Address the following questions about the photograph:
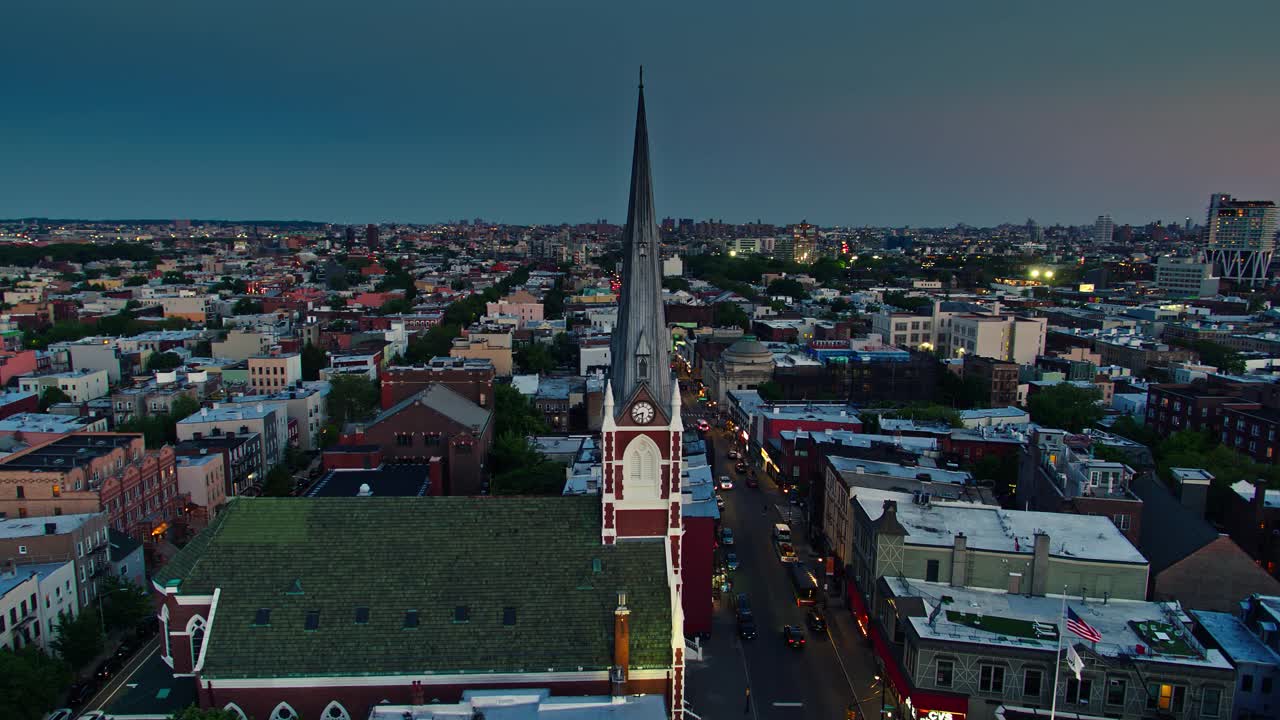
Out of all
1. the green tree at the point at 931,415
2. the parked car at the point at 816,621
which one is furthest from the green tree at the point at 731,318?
the parked car at the point at 816,621

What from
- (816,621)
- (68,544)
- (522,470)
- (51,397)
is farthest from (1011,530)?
(51,397)

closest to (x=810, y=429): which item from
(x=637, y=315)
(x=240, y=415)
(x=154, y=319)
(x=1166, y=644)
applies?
(x=1166, y=644)

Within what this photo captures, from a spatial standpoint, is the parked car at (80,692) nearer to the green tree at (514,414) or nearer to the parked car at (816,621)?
the parked car at (816,621)

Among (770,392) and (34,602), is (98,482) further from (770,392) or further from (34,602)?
(770,392)

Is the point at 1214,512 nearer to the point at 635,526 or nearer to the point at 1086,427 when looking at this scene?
the point at 1086,427

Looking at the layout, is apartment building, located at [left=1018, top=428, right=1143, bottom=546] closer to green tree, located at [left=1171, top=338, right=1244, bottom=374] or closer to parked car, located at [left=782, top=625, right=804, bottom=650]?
parked car, located at [left=782, top=625, right=804, bottom=650]
